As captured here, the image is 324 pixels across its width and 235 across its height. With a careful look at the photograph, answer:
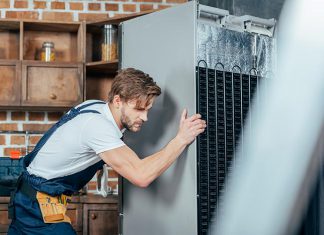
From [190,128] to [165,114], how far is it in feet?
0.70

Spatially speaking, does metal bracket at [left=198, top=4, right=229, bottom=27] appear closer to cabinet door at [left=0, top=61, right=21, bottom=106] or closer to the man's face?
the man's face

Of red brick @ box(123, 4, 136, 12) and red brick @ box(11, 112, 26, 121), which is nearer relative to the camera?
red brick @ box(11, 112, 26, 121)

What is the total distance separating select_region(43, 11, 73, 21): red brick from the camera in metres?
3.78

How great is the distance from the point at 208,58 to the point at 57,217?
78 centimetres

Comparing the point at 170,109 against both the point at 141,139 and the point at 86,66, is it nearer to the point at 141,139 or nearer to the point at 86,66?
the point at 141,139

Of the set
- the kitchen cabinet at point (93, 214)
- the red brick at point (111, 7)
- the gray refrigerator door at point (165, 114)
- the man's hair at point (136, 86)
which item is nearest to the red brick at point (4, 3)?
the red brick at point (111, 7)

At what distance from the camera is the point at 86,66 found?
3.67 m

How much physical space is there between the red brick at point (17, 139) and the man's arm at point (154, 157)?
1719 mm

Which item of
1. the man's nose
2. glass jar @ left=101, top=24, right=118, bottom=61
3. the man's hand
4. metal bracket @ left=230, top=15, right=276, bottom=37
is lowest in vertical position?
the man's hand

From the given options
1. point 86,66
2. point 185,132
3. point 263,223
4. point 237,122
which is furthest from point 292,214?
point 86,66

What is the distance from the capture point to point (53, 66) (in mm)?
3590

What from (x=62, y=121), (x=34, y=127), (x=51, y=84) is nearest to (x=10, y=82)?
(x=51, y=84)

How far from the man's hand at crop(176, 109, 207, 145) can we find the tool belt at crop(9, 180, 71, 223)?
21.1 inches

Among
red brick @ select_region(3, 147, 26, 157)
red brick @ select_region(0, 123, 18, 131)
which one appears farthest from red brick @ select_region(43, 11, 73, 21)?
red brick @ select_region(3, 147, 26, 157)
